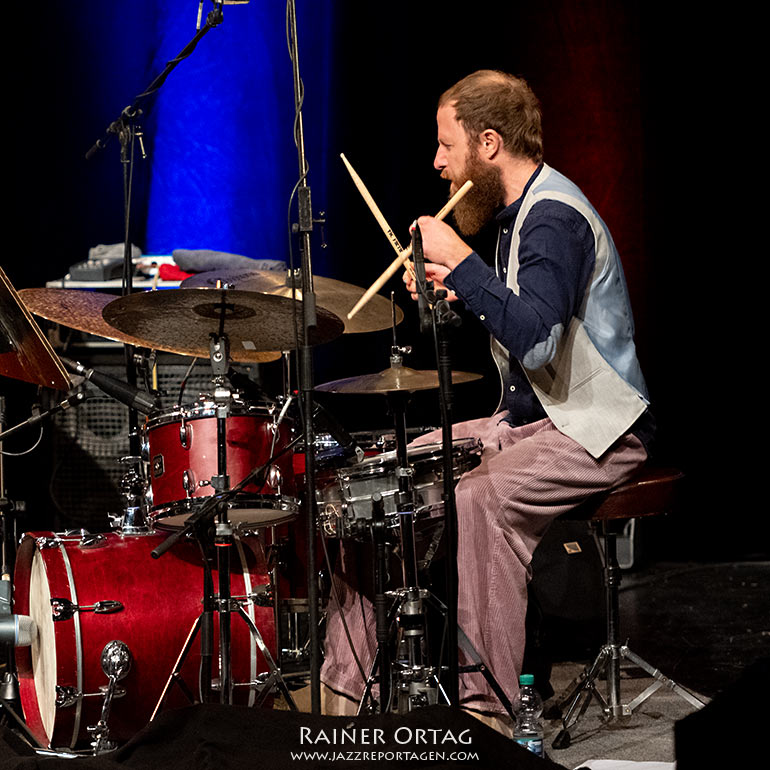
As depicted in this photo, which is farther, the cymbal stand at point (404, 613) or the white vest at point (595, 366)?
the white vest at point (595, 366)

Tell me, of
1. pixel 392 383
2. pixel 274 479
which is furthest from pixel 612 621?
pixel 274 479

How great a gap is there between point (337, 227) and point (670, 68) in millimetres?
1638

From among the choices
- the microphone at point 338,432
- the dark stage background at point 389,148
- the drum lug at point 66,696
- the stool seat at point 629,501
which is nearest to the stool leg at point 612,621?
the stool seat at point 629,501

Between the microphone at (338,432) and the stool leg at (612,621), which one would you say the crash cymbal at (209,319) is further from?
the stool leg at (612,621)

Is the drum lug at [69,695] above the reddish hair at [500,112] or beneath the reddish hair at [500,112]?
beneath

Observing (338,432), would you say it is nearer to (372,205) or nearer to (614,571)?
(372,205)

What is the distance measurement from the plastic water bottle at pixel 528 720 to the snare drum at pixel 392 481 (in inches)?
18.3

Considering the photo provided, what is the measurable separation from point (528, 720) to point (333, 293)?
1.29 m

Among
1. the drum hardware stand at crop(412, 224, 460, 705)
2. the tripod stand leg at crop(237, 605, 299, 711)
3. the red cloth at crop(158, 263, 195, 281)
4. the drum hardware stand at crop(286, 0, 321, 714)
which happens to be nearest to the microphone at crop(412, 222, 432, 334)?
the drum hardware stand at crop(412, 224, 460, 705)

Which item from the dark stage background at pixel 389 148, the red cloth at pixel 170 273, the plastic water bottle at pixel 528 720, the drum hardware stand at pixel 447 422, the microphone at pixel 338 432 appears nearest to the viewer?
the drum hardware stand at pixel 447 422

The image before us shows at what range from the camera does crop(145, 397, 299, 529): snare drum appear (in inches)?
103

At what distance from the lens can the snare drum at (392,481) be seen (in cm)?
245

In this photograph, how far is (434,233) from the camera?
8.45 ft

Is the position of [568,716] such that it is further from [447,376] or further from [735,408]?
[735,408]
